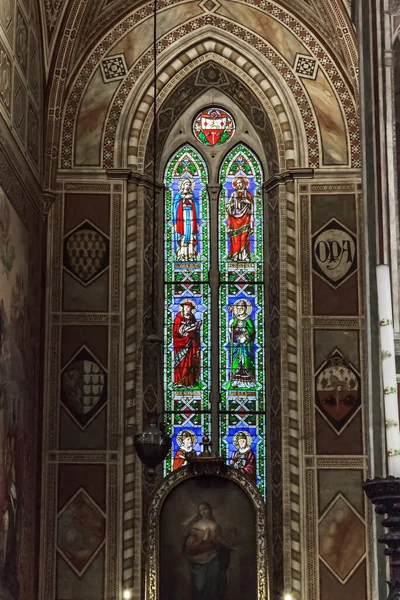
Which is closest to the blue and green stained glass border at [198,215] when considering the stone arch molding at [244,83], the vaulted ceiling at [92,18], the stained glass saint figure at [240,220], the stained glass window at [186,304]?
the stained glass window at [186,304]

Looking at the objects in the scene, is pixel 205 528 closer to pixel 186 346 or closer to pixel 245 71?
pixel 186 346

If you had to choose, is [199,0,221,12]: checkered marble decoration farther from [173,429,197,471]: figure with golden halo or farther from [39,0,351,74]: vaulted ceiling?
[173,429,197,471]: figure with golden halo

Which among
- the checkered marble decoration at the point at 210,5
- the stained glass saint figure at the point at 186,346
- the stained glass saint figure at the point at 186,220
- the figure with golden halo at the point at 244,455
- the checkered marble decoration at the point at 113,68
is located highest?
the checkered marble decoration at the point at 210,5

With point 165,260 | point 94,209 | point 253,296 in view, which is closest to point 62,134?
point 94,209

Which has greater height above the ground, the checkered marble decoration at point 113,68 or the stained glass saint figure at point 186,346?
the checkered marble decoration at point 113,68

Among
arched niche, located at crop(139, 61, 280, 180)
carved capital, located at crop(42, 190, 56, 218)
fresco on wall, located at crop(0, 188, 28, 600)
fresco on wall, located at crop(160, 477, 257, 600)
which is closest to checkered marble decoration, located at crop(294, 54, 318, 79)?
arched niche, located at crop(139, 61, 280, 180)

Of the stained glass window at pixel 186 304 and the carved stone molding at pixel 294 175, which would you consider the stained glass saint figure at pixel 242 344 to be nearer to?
the stained glass window at pixel 186 304

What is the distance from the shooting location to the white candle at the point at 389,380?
5652 millimetres

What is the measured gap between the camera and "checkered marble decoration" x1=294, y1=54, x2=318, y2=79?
16656mm

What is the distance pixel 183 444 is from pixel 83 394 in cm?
153

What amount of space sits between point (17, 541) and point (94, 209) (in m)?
4.72

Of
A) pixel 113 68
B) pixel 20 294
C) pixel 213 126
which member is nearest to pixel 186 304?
pixel 213 126

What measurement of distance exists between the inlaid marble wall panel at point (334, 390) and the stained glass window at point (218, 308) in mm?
871

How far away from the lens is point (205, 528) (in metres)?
14.9
